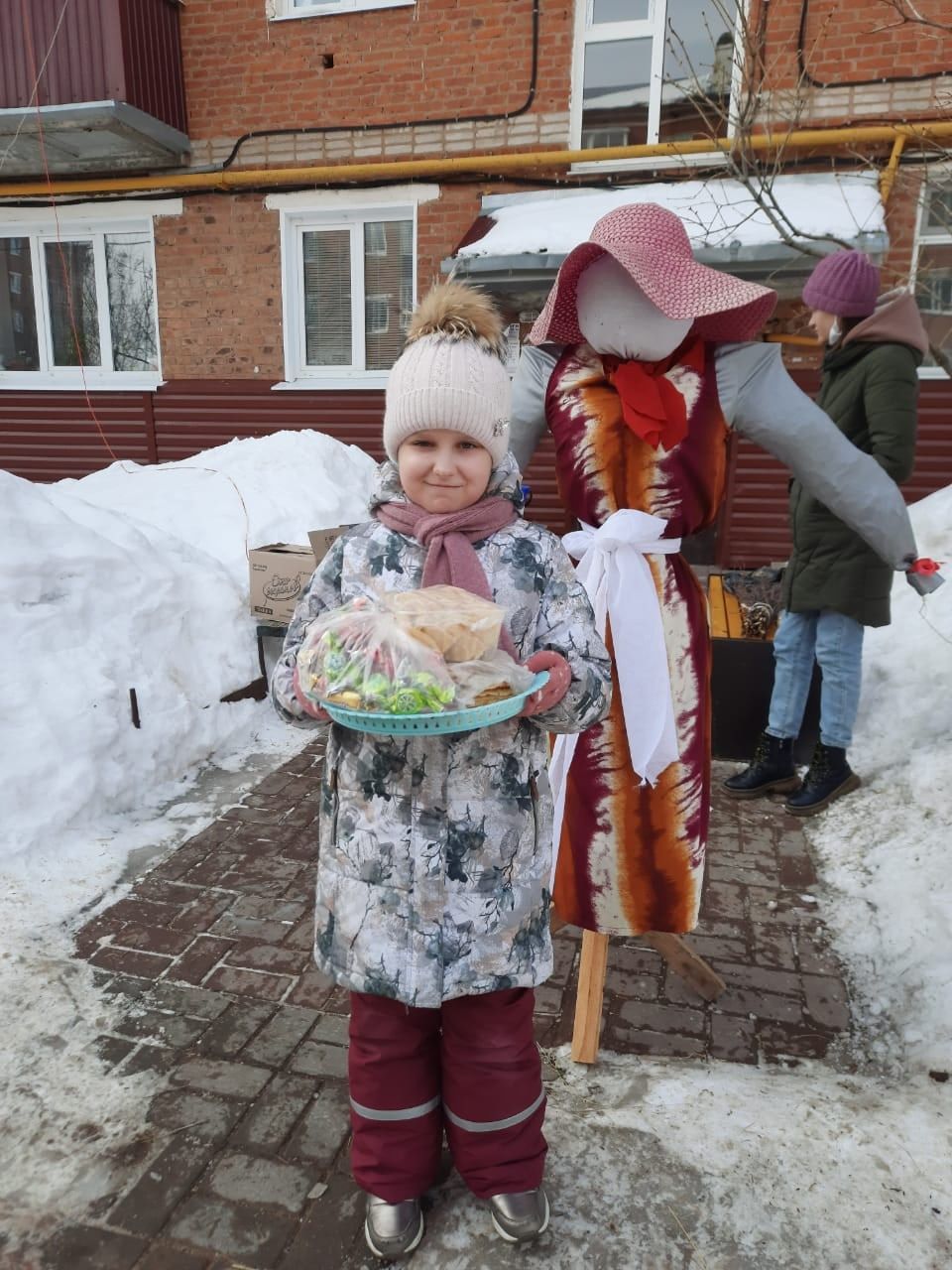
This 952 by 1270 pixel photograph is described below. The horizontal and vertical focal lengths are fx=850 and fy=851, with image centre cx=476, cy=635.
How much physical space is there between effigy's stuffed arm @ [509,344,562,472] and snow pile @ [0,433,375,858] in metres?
2.47

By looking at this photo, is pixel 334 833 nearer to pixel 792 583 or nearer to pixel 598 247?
pixel 598 247

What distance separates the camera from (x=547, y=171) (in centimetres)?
820

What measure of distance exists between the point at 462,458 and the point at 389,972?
3.36 feet

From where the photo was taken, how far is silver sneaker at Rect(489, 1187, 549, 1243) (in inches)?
70.6

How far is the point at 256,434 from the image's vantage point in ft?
31.1

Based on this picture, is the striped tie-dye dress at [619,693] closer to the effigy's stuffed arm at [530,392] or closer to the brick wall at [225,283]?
the effigy's stuffed arm at [530,392]

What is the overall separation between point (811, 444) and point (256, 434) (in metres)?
8.32

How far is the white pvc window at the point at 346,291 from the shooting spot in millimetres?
9008

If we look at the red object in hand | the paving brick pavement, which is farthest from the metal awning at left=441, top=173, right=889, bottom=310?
the red object in hand

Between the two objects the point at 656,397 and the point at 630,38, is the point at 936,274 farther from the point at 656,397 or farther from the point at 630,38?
the point at 656,397

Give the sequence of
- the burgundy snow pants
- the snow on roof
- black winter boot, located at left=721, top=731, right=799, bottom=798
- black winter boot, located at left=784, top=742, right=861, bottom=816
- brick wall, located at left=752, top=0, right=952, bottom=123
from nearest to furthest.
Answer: the burgundy snow pants → black winter boot, located at left=784, top=742, right=861, bottom=816 → black winter boot, located at left=721, top=731, right=799, bottom=798 → the snow on roof → brick wall, located at left=752, top=0, right=952, bottom=123

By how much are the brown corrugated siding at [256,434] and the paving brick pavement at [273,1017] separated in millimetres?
5026

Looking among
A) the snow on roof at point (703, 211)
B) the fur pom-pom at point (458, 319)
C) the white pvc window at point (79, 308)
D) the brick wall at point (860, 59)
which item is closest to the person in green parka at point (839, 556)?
the fur pom-pom at point (458, 319)

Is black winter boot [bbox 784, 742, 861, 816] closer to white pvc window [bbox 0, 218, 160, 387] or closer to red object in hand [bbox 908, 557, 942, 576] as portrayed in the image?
red object in hand [bbox 908, 557, 942, 576]
